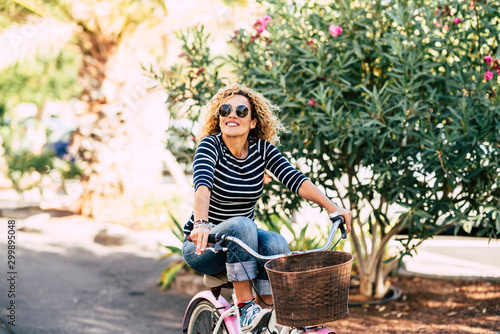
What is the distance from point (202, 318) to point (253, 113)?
138 centimetres

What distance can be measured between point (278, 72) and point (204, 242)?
250cm

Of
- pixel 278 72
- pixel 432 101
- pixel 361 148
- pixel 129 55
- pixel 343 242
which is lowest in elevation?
pixel 343 242

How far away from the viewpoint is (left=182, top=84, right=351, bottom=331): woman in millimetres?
2797

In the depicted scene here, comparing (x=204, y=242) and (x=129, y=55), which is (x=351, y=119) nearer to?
(x=204, y=242)

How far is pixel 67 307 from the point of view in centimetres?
579

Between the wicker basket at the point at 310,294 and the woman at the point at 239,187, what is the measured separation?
43cm

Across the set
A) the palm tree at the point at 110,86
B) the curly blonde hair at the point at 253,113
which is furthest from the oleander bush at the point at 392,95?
the palm tree at the point at 110,86

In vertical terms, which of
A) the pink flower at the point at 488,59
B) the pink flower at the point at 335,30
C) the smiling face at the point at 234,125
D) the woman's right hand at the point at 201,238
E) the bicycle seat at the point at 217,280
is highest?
the pink flower at the point at 335,30

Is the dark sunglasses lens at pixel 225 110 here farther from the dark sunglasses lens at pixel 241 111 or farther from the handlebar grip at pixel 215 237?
the handlebar grip at pixel 215 237

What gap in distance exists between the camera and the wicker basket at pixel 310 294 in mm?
2248

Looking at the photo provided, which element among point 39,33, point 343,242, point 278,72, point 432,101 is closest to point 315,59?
point 278,72

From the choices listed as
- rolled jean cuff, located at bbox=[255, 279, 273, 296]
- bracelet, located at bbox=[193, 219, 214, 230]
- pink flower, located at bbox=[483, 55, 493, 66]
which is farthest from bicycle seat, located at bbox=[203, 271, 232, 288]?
pink flower, located at bbox=[483, 55, 493, 66]

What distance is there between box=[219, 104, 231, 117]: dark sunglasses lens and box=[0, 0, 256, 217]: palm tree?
25.8 feet

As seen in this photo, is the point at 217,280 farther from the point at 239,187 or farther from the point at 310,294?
the point at 310,294
